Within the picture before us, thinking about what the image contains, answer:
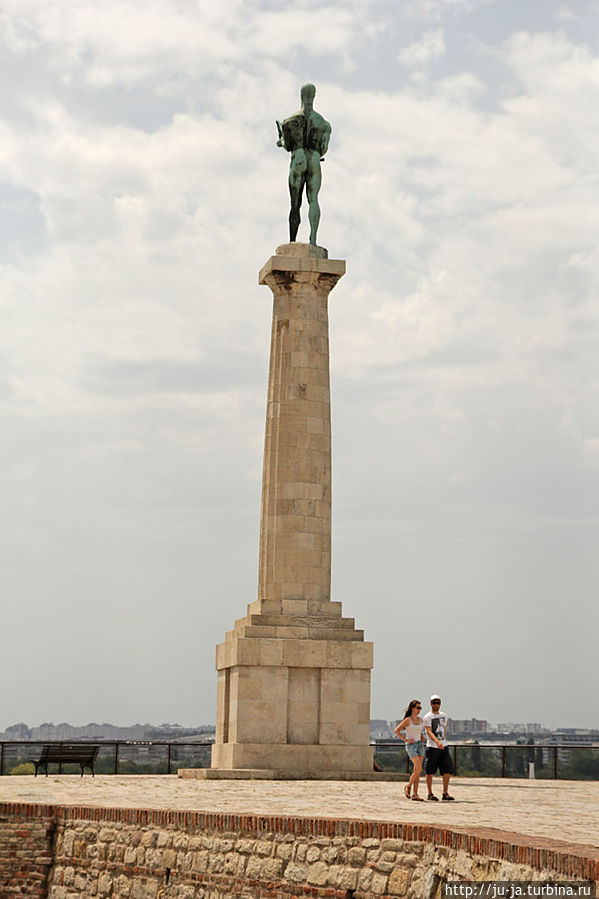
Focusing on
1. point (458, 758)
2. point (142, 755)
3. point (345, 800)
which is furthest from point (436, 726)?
point (142, 755)

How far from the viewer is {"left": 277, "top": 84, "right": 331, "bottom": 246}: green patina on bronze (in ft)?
102

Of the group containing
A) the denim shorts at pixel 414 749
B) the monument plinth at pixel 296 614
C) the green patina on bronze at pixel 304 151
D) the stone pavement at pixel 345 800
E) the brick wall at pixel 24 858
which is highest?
the green patina on bronze at pixel 304 151

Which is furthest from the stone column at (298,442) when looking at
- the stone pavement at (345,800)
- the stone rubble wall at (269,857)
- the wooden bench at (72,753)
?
the stone rubble wall at (269,857)

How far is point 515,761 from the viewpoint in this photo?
108 feet

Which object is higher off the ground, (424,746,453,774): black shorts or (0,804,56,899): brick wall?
(424,746,453,774): black shorts

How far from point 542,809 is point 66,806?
21.9 feet

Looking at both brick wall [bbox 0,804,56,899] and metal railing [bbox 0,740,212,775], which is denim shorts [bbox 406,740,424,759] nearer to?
brick wall [bbox 0,804,56,899]

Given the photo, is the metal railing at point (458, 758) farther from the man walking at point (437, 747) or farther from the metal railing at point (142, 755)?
the man walking at point (437, 747)

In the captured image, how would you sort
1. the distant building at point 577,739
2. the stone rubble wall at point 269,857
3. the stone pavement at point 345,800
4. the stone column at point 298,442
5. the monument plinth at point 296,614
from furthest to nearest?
the distant building at point 577,739 < the stone column at point 298,442 < the monument plinth at point 296,614 < the stone pavement at point 345,800 < the stone rubble wall at point 269,857

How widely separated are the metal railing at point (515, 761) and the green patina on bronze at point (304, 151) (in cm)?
1278

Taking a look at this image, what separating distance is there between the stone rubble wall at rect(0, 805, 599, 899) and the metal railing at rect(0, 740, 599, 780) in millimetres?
12605

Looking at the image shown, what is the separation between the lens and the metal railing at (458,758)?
101 ft

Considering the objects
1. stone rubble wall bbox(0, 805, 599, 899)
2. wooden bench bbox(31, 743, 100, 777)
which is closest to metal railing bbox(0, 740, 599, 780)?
wooden bench bbox(31, 743, 100, 777)

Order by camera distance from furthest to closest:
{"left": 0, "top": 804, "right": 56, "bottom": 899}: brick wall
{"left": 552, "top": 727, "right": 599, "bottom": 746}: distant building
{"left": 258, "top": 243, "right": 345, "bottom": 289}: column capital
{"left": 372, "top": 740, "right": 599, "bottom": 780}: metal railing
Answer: {"left": 552, "top": 727, "right": 599, "bottom": 746}: distant building, {"left": 372, "top": 740, "right": 599, "bottom": 780}: metal railing, {"left": 258, "top": 243, "right": 345, "bottom": 289}: column capital, {"left": 0, "top": 804, "right": 56, "bottom": 899}: brick wall
